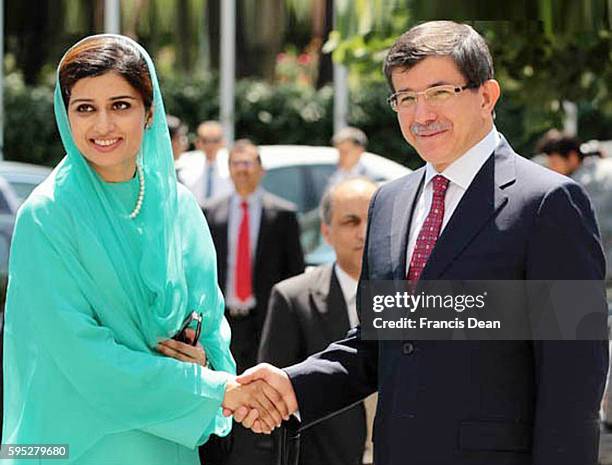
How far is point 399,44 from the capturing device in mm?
3746

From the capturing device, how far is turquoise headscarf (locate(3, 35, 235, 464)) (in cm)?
388

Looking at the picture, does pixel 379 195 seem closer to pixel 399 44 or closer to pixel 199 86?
pixel 399 44

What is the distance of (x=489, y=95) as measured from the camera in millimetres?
3748

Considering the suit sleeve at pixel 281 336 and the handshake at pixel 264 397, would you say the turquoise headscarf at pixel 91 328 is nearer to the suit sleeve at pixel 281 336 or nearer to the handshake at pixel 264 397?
the handshake at pixel 264 397

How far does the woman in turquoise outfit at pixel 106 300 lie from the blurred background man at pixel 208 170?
6.38m

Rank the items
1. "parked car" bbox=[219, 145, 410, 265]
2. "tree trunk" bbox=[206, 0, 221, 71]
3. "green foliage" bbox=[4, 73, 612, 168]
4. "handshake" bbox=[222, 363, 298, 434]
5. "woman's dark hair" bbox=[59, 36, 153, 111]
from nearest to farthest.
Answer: "woman's dark hair" bbox=[59, 36, 153, 111], "handshake" bbox=[222, 363, 298, 434], "parked car" bbox=[219, 145, 410, 265], "tree trunk" bbox=[206, 0, 221, 71], "green foliage" bbox=[4, 73, 612, 168]

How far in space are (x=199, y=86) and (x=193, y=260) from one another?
14935 millimetres

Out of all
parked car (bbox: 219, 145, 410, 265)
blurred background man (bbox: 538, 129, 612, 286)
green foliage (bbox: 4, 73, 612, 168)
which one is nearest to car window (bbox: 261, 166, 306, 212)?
parked car (bbox: 219, 145, 410, 265)

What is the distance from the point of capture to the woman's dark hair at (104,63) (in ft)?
13.2

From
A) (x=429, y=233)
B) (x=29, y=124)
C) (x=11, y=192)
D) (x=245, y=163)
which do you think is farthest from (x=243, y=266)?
(x=29, y=124)

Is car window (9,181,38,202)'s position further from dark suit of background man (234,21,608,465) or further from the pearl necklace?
dark suit of background man (234,21,608,465)

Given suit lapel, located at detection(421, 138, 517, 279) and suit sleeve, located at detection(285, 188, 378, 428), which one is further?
suit sleeve, located at detection(285, 188, 378, 428)

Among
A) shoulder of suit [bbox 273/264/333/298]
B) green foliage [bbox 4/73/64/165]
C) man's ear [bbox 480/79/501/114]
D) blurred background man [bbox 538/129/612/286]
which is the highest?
man's ear [bbox 480/79/501/114]

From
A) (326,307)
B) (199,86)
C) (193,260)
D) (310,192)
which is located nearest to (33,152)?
(199,86)
